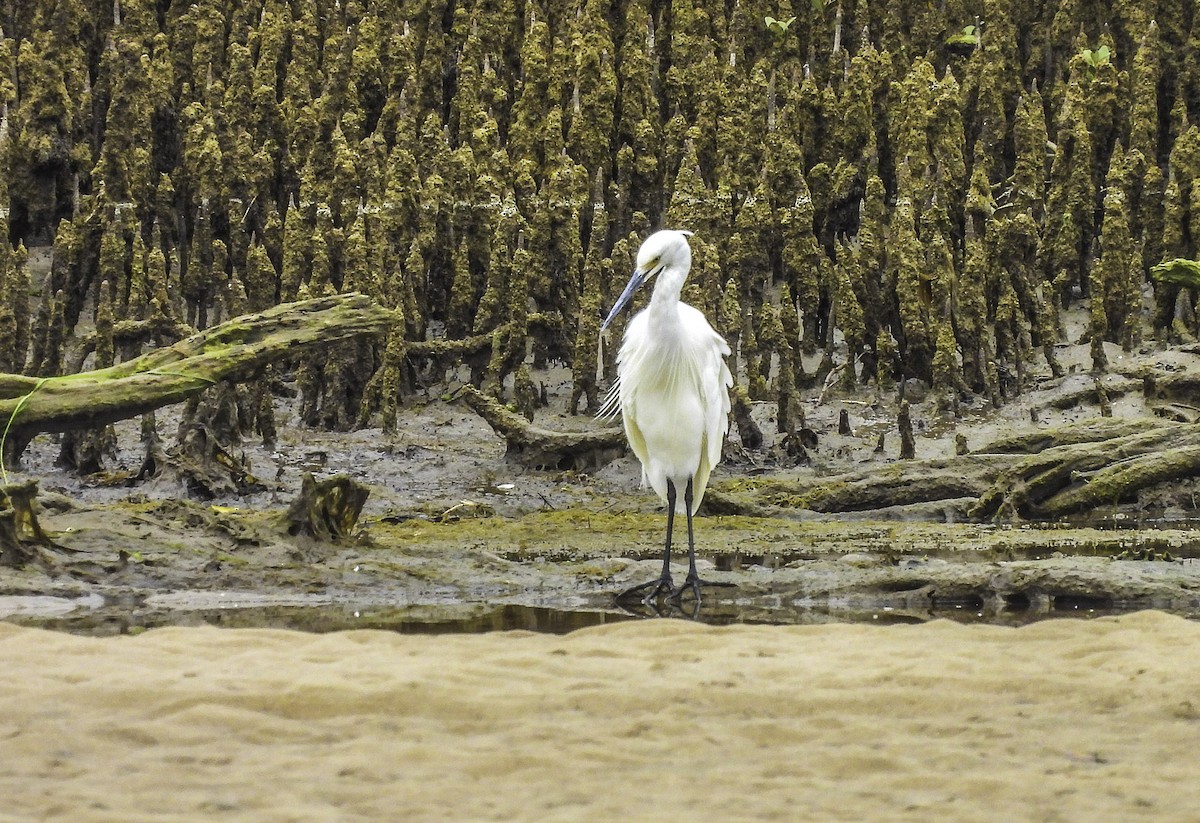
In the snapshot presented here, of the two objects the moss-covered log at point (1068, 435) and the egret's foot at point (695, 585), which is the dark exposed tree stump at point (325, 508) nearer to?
the egret's foot at point (695, 585)

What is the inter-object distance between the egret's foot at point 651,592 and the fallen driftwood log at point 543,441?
385cm

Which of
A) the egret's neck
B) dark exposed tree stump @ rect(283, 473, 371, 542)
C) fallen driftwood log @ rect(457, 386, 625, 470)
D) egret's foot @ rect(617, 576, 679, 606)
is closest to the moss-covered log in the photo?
fallen driftwood log @ rect(457, 386, 625, 470)

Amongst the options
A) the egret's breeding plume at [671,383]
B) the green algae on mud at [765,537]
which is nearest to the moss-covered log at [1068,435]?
the green algae on mud at [765,537]

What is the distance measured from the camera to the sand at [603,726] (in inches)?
121

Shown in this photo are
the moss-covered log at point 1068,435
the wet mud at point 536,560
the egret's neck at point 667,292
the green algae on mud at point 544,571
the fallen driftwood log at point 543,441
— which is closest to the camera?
the wet mud at point 536,560

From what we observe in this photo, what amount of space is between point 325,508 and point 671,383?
1.66m

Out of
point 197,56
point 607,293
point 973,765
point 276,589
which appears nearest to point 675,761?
point 973,765

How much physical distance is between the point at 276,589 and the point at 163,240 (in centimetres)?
750

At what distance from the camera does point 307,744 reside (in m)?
3.51

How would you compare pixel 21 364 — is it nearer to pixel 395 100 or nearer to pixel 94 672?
pixel 395 100

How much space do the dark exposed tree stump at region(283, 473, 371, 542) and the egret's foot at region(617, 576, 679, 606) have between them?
4.52 feet

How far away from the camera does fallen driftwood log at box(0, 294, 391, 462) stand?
7.37 metres

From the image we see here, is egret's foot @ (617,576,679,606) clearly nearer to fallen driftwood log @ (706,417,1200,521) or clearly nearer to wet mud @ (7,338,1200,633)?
wet mud @ (7,338,1200,633)

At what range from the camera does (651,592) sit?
246 inches
